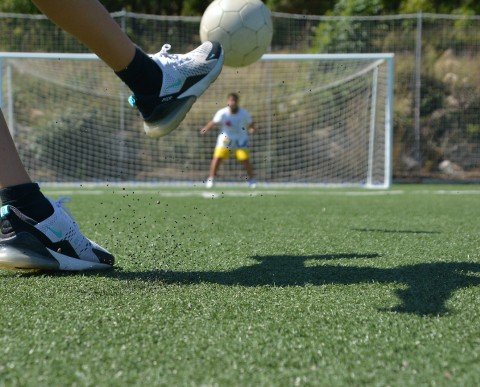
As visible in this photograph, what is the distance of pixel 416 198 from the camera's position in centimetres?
760

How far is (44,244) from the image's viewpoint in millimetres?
2525

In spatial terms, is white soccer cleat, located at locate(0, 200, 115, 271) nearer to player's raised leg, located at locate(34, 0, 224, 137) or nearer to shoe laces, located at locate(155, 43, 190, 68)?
player's raised leg, located at locate(34, 0, 224, 137)

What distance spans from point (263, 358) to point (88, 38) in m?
1.32

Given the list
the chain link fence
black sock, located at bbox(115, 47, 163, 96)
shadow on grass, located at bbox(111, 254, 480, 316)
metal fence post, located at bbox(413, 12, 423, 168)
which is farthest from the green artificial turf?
the chain link fence

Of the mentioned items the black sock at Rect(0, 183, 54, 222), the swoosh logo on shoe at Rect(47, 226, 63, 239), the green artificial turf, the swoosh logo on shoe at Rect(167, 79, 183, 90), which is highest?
the swoosh logo on shoe at Rect(167, 79, 183, 90)

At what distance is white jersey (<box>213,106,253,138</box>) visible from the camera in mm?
10031

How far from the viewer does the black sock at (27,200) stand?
2.50 m

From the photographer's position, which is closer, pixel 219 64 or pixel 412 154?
pixel 219 64

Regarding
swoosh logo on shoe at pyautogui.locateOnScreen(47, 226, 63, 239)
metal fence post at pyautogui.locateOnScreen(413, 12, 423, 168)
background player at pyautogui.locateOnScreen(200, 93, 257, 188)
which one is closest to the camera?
swoosh logo on shoe at pyautogui.locateOnScreen(47, 226, 63, 239)

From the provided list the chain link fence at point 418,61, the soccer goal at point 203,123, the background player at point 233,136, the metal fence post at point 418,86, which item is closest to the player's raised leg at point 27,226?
the background player at point 233,136

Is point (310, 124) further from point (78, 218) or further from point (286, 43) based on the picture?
point (78, 218)

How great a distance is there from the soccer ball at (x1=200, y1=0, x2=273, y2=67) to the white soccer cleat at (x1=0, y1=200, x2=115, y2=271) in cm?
→ 133

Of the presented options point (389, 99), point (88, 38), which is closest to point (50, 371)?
point (88, 38)

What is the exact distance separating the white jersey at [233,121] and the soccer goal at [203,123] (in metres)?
0.74
